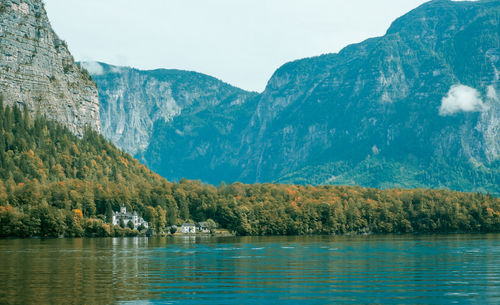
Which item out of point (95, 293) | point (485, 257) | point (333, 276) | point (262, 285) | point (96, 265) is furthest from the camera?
point (485, 257)

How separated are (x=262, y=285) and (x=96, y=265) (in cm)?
3302

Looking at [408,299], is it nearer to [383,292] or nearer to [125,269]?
[383,292]

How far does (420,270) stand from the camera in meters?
86.5

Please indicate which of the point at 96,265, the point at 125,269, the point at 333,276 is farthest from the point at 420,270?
the point at 96,265

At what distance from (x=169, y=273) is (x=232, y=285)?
15.4 meters

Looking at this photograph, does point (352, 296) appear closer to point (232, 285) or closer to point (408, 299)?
point (408, 299)

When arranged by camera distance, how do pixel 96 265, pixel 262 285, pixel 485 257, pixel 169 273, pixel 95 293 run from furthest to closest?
pixel 485 257 → pixel 96 265 → pixel 169 273 → pixel 262 285 → pixel 95 293

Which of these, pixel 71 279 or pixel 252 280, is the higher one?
pixel 71 279

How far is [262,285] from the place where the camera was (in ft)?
237

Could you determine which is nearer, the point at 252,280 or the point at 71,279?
the point at 252,280

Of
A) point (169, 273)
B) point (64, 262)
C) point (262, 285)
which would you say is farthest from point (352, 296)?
point (64, 262)

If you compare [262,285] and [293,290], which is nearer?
[293,290]

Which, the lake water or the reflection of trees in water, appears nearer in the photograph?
the lake water

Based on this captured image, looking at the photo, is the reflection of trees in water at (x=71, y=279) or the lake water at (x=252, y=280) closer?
the lake water at (x=252, y=280)
